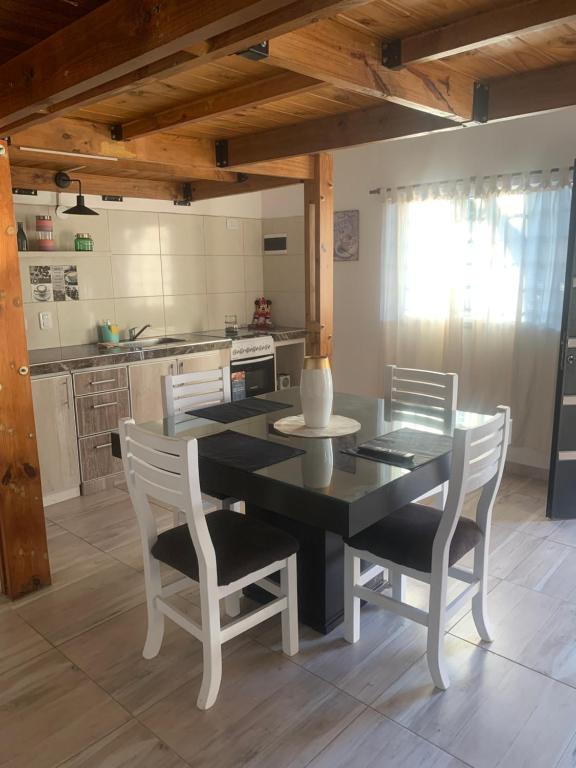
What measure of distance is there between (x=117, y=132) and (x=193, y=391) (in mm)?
1380

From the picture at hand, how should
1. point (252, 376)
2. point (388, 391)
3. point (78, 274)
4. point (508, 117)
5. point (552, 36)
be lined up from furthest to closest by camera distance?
point (252, 376) → point (78, 274) → point (388, 391) → point (508, 117) → point (552, 36)

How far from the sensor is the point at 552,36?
1944mm

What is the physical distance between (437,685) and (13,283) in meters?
2.33

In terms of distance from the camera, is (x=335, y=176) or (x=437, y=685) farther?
(x=335, y=176)

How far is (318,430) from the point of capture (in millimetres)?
2457

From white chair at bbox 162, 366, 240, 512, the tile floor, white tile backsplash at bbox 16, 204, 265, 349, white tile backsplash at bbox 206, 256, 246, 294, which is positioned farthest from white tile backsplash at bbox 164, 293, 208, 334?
the tile floor

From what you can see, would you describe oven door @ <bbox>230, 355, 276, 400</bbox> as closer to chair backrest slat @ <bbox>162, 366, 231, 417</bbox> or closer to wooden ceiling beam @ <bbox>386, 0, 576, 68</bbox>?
chair backrest slat @ <bbox>162, 366, 231, 417</bbox>

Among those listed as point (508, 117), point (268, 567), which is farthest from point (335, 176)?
point (268, 567)

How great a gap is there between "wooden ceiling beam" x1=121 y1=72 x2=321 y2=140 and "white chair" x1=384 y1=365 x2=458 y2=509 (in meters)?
1.43

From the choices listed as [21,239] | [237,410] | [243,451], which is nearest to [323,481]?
[243,451]

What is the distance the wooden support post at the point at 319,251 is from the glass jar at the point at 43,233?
1830 mm

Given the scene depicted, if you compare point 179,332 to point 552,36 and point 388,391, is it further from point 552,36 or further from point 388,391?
point 552,36

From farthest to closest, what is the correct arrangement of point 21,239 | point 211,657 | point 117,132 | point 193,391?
1. point 21,239
2. point 193,391
3. point 117,132
4. point 211,657

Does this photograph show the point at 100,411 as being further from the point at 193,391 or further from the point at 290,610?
the point at 290,610
